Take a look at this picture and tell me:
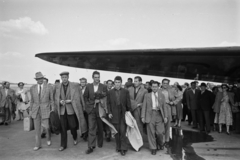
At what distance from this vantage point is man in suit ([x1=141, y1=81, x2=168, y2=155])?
488 cm

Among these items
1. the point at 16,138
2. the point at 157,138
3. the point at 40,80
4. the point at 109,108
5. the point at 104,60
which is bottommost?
the point at 16,138

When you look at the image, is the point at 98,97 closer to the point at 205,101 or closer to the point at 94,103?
the point at 94,103

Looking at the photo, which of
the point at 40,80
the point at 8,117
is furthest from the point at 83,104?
the point at 8,117

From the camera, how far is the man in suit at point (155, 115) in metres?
4.88

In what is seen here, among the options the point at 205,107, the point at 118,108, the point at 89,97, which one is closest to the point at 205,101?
the point at 205,107

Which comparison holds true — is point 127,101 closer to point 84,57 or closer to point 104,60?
point 104,60

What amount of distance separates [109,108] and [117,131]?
0.66m

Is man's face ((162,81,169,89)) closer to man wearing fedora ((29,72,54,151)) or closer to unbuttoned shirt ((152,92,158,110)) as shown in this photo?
unbuttoned shirt ((152,92,158,110))

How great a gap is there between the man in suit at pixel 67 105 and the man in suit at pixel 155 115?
6.39 feet

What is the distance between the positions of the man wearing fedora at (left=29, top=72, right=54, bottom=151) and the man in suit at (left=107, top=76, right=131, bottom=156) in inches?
72.2

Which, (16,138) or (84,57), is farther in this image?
(16,138)

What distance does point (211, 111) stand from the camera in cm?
783

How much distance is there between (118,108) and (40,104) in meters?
2.31

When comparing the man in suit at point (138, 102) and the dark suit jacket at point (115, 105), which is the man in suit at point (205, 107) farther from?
the dark suit jacket at point (115, 105)
